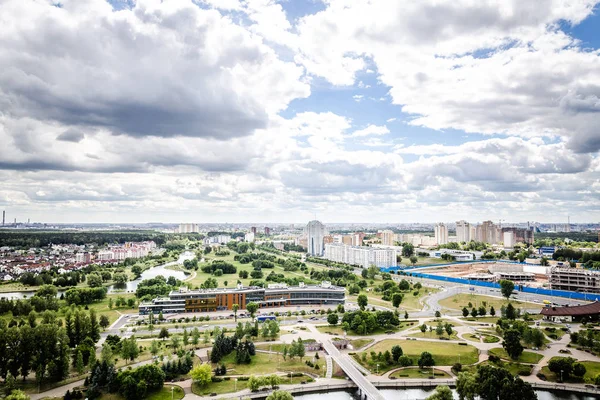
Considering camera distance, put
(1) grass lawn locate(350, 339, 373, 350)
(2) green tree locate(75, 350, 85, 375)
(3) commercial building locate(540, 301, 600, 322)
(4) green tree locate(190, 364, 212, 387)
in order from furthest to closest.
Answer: (3) commercial building locate(540, 301, 600, 322), (1) grass lawn locate(350, 339, 373, 350), (2) green tree locate(75, 350, 85, 375), (4) green tree locate(190, 364, 212, 387)

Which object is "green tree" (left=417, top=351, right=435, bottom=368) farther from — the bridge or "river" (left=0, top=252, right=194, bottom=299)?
"river" (left=0, top=252, right=194, bottom=299)

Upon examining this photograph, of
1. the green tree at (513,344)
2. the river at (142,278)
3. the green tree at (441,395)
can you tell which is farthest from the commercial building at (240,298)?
the green tree at (441,395)

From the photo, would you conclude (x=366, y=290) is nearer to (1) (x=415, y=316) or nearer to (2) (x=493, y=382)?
(1) (x=415, y=316)

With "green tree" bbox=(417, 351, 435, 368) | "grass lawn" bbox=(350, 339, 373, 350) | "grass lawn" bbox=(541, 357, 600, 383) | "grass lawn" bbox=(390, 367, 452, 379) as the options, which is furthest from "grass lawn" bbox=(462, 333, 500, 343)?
"grass lawn" bbox=(350, 339, 373, 350)

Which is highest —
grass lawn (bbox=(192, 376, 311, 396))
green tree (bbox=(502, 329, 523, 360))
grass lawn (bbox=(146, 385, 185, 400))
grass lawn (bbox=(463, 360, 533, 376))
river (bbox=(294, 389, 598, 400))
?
green tree (bbox=(502, 329, 523, 360))

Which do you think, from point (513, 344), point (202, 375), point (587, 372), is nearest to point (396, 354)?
point (513, 344)

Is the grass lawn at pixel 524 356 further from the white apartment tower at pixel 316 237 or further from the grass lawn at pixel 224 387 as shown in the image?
the white apartment tower at pixel 316 237
